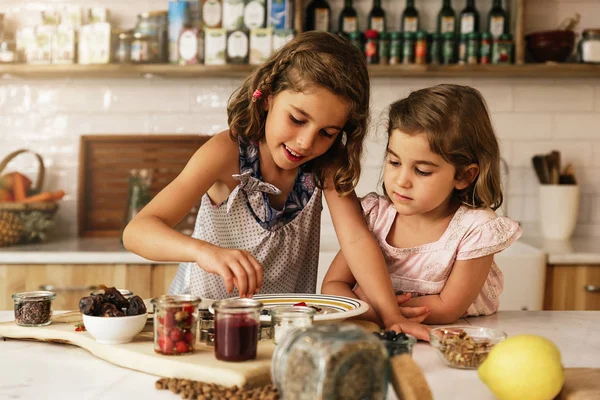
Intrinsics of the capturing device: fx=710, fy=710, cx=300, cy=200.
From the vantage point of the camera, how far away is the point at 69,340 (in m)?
1.30

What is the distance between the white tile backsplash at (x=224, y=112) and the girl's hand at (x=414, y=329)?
1.88 metres

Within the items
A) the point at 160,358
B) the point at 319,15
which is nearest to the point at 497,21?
the point at 319,15

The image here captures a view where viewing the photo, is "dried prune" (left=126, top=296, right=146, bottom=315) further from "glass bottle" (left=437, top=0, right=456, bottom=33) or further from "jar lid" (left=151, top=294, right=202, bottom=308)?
"glass bottle" (left=437, top=0, right=456, bottom=33)

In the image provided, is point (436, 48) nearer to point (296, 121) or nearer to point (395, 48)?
point (395, 48)

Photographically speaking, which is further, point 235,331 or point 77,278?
point 77,278

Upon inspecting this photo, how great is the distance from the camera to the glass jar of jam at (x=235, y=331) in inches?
43.5

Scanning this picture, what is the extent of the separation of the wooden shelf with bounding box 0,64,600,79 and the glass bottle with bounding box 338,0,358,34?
0.23m

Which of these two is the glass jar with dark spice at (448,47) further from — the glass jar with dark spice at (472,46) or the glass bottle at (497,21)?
the glass bottle at (497,21)

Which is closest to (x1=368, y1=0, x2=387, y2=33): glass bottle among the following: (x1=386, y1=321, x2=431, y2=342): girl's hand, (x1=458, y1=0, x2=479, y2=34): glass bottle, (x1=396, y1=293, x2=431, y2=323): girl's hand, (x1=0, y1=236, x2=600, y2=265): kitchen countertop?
(x1=458, y1=0, x2=479, y2=34): glass bottle

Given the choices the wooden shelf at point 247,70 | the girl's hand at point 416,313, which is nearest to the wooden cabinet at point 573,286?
the wooden shelf at point 247,70

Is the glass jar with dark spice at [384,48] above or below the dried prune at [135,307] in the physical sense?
above

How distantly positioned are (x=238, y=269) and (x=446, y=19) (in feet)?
7.45

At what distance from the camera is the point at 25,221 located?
118 inches

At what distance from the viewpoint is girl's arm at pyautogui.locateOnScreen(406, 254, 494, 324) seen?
1.62 m
